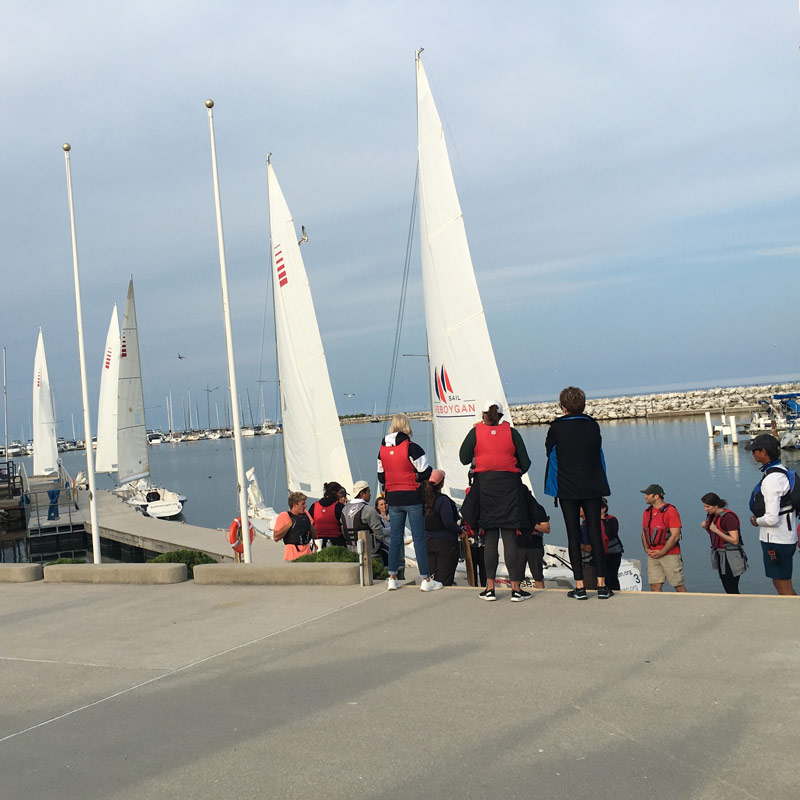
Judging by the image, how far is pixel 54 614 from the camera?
30.6 feet

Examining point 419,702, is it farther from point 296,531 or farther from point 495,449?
point 296,531

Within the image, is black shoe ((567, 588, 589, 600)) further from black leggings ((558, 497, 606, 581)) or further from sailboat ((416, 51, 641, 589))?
sailboat ((416, 51, 641, 589))

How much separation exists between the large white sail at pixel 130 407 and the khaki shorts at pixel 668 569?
3365 cm

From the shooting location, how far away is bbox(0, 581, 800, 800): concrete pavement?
4035mm

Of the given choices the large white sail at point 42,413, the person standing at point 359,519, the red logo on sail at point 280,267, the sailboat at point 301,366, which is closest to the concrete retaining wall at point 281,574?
the person standing at point 359,519

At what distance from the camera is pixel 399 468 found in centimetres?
870

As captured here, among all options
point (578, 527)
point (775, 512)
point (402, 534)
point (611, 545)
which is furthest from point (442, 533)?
point (775, 512)

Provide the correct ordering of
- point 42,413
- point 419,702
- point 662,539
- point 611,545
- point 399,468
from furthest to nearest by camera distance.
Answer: point 42,413, point 662,539, point 611,545, point 399,468, point 419,702

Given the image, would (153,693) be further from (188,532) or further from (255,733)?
(188,532)

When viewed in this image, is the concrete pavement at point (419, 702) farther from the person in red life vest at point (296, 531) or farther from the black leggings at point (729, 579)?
the person in red life vest at point (296, 531)

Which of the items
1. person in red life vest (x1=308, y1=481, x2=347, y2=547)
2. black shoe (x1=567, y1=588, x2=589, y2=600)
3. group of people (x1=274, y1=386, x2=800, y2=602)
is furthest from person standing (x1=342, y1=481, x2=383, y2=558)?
black shoe (x1=567, y1=588, x2=589, y2=600)

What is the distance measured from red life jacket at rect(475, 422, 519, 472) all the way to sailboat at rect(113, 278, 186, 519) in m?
34.0

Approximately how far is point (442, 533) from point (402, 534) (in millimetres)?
964

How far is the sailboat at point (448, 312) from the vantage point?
17453mm
